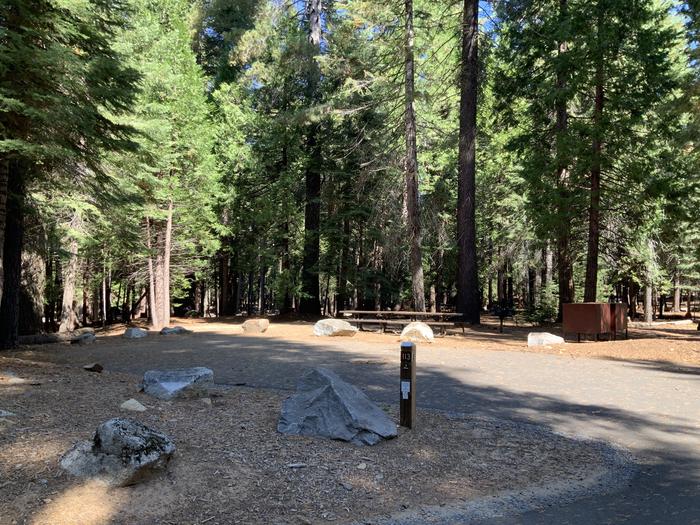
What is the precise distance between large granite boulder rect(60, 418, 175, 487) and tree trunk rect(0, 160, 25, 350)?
24.3 ft

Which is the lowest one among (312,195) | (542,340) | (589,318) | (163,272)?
(542,340)

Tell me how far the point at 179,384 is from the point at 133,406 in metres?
0.77

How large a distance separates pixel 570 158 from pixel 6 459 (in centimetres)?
1627

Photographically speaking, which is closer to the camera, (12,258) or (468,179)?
(12,258)

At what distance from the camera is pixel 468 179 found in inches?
758

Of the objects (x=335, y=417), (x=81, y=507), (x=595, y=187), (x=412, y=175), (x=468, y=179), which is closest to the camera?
(x=81, y=507)

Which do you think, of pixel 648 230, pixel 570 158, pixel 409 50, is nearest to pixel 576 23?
pixel 570 158

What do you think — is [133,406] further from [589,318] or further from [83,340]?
[589,318]

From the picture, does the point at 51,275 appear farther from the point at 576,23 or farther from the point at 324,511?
the point at 324,511

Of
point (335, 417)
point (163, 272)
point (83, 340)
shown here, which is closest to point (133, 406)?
point (335, 417)

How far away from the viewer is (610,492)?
4.37 metres

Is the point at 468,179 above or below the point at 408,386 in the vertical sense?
above

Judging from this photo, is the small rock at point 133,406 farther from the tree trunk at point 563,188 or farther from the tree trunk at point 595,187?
the tree trunk at point 563,188

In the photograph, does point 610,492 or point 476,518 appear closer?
point 476,518
